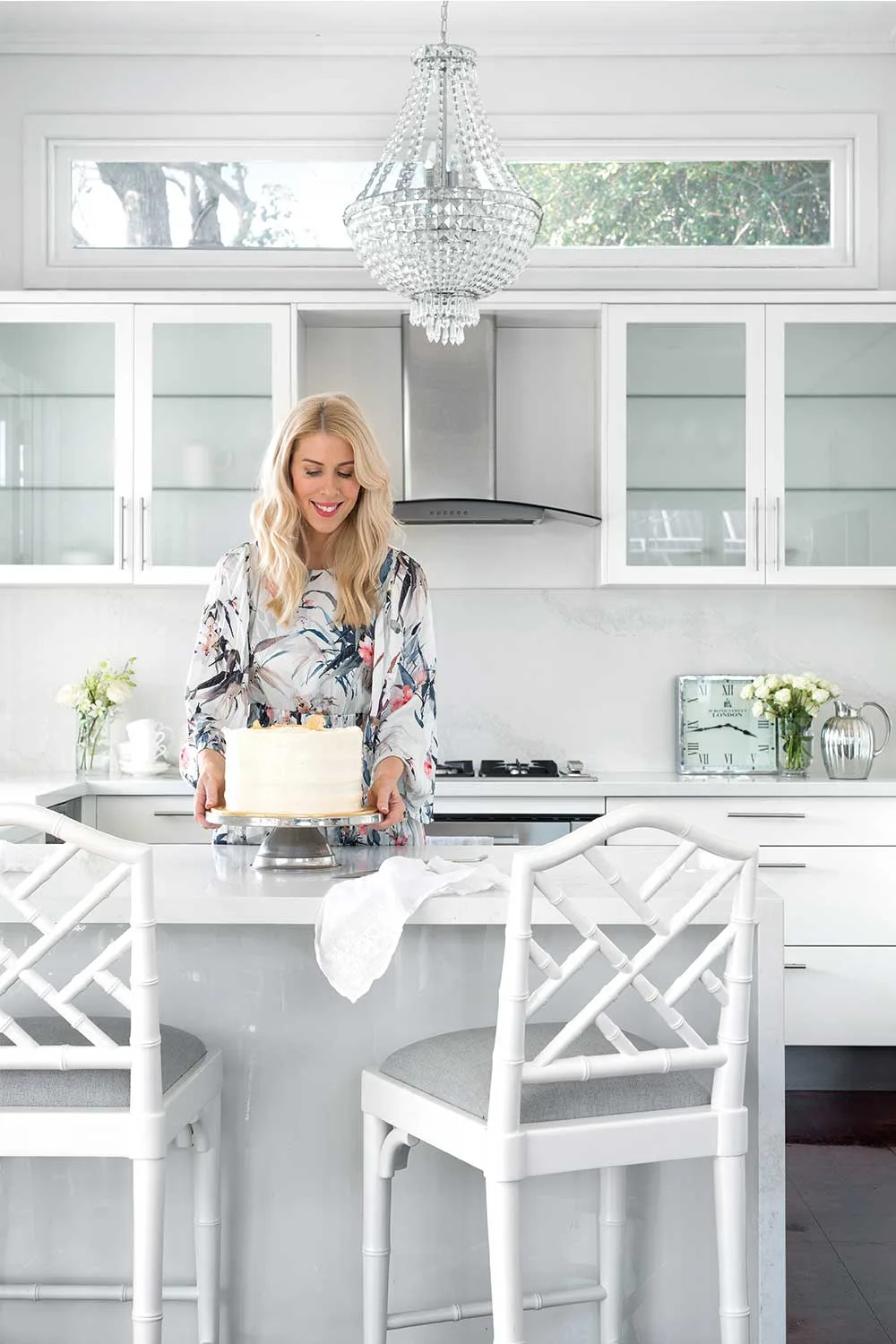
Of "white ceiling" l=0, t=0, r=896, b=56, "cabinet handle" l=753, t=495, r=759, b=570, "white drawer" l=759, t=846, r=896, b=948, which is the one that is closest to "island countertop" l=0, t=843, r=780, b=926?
"white drawer" l=759, t=846, r=896, b=948

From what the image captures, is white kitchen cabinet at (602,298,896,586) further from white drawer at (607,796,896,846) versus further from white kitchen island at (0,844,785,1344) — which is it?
white kitchen island at (0,844,785,1344)

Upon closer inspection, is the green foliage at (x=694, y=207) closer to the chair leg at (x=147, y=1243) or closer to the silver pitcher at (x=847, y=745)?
the silver pitcher at (x=847, y=745)

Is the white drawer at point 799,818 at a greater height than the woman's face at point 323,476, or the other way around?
the woman's face at point 323,476

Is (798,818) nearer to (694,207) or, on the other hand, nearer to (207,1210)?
(694,207)

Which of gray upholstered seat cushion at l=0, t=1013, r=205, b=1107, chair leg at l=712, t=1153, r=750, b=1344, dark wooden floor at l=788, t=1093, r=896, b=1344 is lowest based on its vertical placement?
dark wooden floor at l=788, t=1093, r=896, b=1344

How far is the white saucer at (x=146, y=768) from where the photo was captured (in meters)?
3.84

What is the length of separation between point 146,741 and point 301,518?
68.1 inches

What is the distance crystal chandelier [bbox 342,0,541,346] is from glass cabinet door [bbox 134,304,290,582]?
136 centimetres

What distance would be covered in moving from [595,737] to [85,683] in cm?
158

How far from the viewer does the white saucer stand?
384 centimetres

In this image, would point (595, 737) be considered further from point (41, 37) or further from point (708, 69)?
point (41, 37)

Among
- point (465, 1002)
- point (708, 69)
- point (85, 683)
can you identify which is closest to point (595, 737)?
point (85, 683)

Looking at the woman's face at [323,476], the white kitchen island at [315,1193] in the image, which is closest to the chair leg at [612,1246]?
the white kitchen island at [315,1193]

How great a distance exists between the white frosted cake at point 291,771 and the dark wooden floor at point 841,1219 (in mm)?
1204
